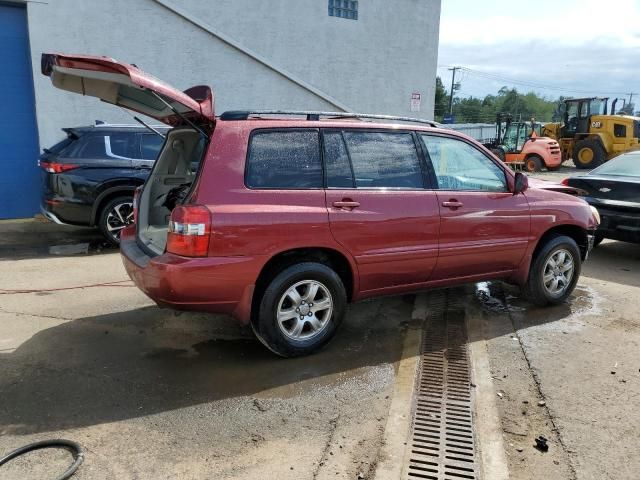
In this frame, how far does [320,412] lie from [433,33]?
13.1 meters

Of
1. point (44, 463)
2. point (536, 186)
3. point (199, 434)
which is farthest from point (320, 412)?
point (536, 186)

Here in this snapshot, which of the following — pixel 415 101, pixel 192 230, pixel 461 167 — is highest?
pixel 415 101

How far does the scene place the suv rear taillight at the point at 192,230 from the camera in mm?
3578

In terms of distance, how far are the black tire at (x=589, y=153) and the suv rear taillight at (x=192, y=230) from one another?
21351mm

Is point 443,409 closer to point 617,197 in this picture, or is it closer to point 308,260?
point 308,260

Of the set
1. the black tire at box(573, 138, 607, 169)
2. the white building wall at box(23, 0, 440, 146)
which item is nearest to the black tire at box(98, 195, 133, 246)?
the white building wall at box(23, 0, 440, 146)

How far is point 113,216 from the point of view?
782cm

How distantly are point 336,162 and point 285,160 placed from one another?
1.39ft

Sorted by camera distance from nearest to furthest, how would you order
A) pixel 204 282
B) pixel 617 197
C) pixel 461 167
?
pixel 204 282, pixel 461 167, pixel 617 197

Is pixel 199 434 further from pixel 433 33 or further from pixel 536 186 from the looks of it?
pixel 433 33

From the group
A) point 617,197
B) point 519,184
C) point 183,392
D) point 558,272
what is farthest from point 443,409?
point 617,197

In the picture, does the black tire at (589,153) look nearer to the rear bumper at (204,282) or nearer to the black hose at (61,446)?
the rear bumper at (204,282)

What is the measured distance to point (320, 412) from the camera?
11.3 ft

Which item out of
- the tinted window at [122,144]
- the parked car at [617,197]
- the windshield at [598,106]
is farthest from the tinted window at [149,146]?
the windshield at [598,106]
